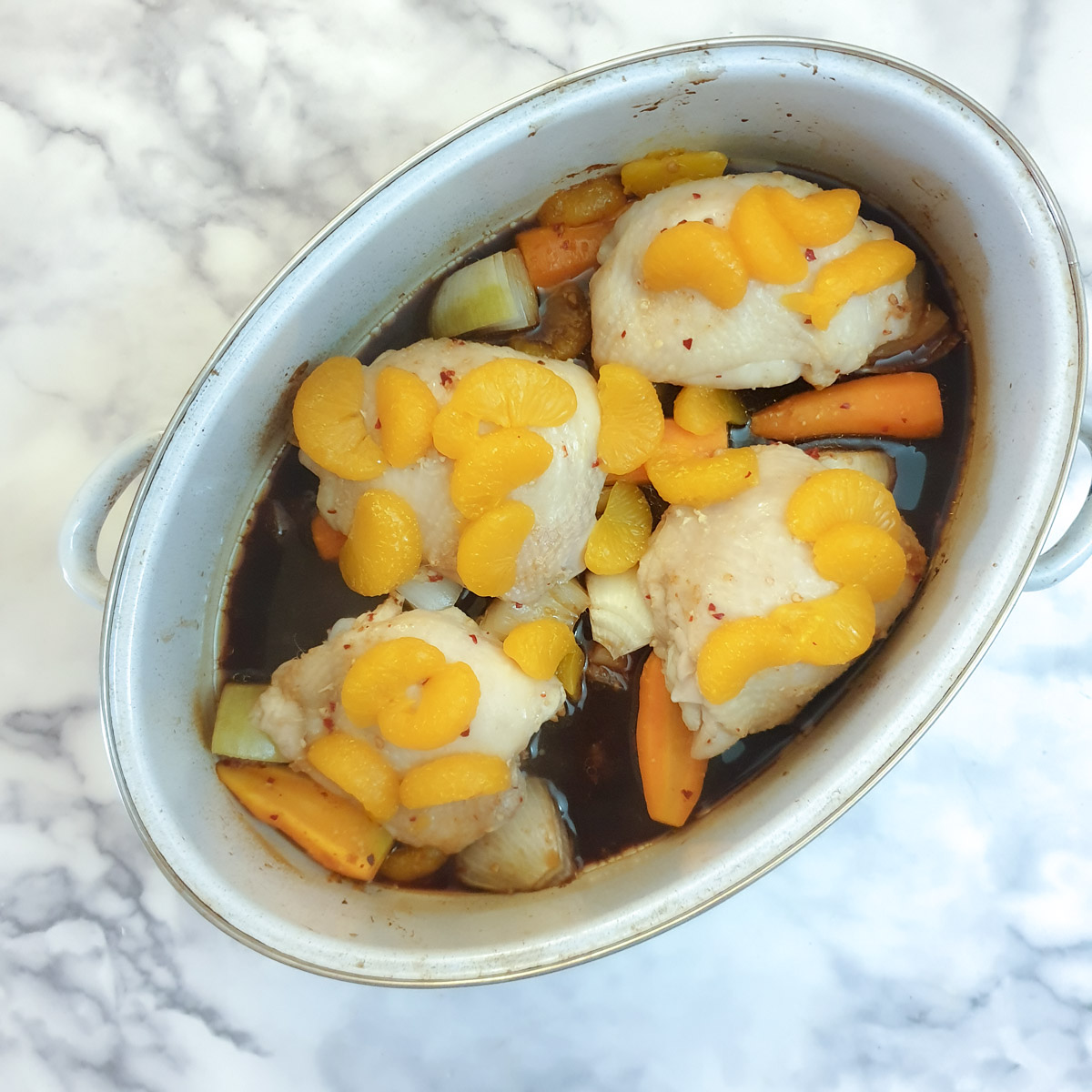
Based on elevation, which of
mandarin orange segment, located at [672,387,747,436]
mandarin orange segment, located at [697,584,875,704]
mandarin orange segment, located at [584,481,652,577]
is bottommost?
mandarin orange segment, located at [584,481,652,577]

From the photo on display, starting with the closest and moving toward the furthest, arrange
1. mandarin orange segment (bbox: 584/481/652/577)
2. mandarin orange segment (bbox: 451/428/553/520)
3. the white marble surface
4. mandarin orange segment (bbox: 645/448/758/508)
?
mandarin orange segment (bbox: 451/428/553/520) → mandarin orange segment (bbox: 645/448/758/508) → mandarin orange segment (bbox: 584/481/652/577) → the white marble surface

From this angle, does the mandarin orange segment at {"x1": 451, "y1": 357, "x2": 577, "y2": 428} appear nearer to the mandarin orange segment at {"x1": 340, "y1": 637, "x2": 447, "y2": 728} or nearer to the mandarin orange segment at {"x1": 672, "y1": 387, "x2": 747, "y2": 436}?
the mandarin orange segment at {"x1": 672, "y1": 387, "x2": 747, "y2": 436}

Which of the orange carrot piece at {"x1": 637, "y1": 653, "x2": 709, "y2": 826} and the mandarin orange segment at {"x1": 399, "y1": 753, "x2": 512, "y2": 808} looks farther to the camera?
the orange carrot piece at {"x1": 637, "y1": 653, "x2": 709, "y2": 826}

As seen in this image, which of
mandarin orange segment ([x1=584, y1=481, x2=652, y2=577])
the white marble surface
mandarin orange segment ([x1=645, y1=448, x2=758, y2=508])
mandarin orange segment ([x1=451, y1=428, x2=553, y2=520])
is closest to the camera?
mandarin orange segment ([x1=451, y1=428, x2=553, y2=520])

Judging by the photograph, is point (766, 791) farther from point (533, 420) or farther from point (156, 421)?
point (156, 421)

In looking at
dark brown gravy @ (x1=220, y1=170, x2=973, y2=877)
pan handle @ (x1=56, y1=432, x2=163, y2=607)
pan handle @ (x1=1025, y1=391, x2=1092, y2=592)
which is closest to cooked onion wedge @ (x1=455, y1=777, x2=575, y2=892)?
dark brown gravy @ (x1=220, y1=170, x2=973, y2=877)

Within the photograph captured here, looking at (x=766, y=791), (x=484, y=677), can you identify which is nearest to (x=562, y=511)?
(x=484, y=677)

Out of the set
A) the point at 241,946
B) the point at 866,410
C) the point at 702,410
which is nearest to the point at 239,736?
the point at 241,946
